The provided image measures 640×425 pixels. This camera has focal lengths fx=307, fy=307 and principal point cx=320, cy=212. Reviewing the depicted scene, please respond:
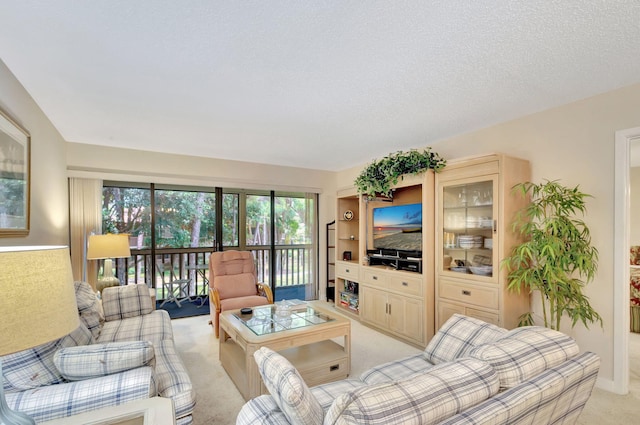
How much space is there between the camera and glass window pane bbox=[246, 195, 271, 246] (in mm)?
5301

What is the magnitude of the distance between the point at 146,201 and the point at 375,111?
356 cm

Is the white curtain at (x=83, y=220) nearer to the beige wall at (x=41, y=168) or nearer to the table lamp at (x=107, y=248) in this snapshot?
the beige wall at (x=41, y=168)

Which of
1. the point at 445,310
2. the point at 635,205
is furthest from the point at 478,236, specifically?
the point at 635,205

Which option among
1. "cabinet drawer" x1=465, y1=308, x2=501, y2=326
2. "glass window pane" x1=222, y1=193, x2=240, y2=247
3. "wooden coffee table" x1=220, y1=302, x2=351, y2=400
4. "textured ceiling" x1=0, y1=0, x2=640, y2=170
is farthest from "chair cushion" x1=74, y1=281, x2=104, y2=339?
"cabinet drawer" x1=465, y1=308, x2=501, y2=326

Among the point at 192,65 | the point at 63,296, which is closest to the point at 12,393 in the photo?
the point at 63,296

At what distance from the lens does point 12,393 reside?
1.40 m

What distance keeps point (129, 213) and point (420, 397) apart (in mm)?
4612

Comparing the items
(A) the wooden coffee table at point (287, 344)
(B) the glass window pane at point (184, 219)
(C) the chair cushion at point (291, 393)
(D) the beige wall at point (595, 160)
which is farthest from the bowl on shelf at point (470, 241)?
(B) the glass window pane at point (184, 219)

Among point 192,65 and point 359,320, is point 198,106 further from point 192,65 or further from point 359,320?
point 359,320

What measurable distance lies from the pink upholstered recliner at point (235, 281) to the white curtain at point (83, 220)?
1.53m

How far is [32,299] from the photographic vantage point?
811 millimetres

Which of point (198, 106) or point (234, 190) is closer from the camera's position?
point (198, 106)

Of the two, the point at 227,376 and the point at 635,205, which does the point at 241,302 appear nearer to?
the point at 227,376

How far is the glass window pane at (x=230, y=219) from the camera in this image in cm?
504
